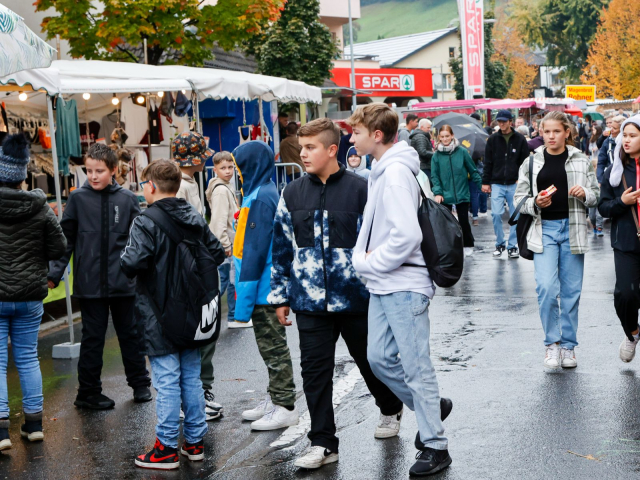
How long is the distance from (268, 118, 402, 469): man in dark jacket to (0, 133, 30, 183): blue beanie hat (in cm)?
185

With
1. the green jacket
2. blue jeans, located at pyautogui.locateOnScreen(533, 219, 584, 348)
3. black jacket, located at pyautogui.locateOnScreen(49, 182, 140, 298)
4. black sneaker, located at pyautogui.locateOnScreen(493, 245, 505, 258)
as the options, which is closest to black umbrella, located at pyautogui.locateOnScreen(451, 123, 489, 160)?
the green jacket

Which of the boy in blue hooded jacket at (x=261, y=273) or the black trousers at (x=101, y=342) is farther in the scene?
the black trousers at (x=101, y=342)

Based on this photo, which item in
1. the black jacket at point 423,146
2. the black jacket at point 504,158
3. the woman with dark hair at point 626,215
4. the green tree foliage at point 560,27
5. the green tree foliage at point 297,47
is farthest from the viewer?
the green tree foliage at point 560,27

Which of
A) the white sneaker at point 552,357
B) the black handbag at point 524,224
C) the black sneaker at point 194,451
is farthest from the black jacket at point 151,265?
the white sneaker at point 552,357

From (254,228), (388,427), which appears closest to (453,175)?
(254,228)

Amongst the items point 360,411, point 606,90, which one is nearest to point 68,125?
point 360,411

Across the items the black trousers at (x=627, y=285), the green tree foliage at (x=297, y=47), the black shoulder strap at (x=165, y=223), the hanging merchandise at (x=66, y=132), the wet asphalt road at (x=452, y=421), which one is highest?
the green tree foliage at (x=297, y=47)

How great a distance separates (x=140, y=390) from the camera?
22.8ft

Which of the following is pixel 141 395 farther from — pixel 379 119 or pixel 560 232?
pixel 560 232

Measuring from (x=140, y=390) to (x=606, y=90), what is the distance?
60.2 metres

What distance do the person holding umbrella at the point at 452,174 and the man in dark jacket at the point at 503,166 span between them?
Answer: 275mm

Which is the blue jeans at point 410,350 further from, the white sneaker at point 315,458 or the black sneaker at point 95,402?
the black sneaker at point 95,402

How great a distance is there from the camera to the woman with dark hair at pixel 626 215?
6.66 m

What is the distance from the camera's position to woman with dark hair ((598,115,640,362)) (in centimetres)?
666
